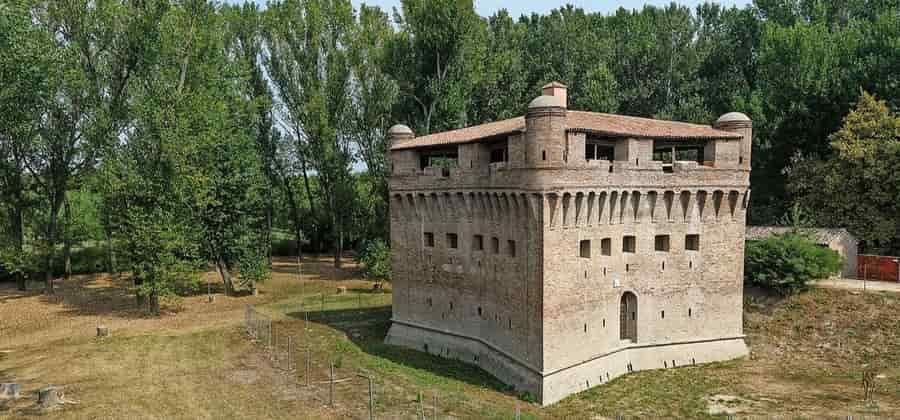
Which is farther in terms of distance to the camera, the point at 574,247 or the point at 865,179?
the point at 865,179

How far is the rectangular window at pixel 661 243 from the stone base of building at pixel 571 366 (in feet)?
14.3

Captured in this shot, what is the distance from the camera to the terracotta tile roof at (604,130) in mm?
24125

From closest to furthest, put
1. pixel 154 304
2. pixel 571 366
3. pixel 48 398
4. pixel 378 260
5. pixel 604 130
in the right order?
pixel 48 398, pixel 571 366, pixel 604 130, pixel 154 304, pixel 378 260

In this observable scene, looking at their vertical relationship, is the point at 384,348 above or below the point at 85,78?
below

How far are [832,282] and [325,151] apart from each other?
36638 mm

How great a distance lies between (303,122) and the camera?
4775 cm

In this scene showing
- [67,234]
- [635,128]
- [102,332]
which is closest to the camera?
[635,128]

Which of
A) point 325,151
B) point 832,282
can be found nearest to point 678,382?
point 832,282

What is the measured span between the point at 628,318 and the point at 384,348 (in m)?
12.1

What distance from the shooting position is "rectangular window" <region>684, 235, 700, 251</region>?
2650 cm

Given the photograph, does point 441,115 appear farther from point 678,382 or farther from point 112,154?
point 678,382

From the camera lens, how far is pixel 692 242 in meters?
26.6

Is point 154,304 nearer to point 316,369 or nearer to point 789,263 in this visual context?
point 316,369

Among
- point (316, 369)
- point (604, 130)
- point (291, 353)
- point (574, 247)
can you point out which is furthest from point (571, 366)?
point (291, 353)
